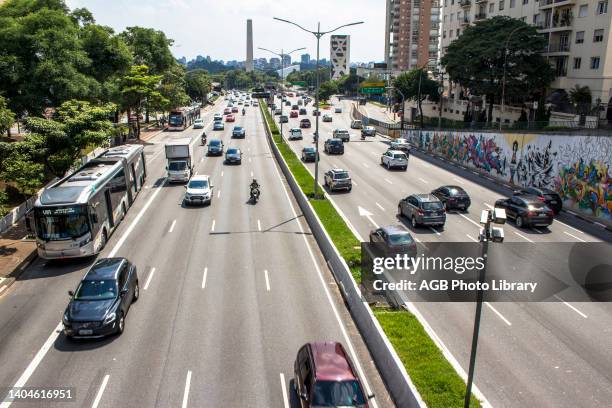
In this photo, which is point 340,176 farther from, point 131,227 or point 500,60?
point 500,60

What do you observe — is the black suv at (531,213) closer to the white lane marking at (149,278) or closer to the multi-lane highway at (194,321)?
the multi-lane highway at (194,321)

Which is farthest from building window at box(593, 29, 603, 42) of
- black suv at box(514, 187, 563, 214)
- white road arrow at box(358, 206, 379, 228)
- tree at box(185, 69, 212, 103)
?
tree at box(185, 69, 212, 103)

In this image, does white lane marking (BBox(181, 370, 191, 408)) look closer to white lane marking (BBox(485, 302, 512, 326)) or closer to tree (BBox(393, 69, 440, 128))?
white lane marking (BBox(485, 302, 512, 326))

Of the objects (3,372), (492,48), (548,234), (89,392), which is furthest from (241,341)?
(492,48)

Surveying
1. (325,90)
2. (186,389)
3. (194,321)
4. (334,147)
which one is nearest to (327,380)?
(186,389)

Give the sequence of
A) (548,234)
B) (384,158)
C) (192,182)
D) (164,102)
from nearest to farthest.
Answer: (548,234) → (192,182) → (384,158) → (164,102)

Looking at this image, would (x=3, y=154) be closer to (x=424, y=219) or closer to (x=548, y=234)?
(x=424, y=219)
